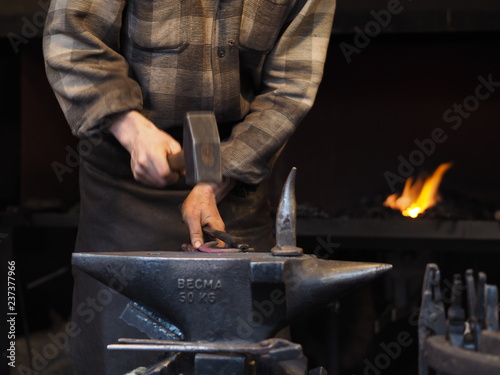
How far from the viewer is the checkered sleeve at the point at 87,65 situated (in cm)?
161

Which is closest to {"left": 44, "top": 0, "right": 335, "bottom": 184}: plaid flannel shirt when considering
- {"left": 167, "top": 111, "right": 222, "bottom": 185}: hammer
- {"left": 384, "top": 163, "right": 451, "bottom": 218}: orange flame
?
{"left": 167, "top": 111, "right": 222, "bottom": 185}: hammer

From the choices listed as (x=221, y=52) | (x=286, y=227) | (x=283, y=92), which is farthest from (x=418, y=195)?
(x=286, y=227)

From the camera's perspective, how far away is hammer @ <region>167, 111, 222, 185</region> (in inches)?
51.4

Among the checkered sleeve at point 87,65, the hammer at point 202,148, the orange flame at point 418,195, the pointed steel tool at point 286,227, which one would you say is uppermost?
the checkered sleeve at point 87,65

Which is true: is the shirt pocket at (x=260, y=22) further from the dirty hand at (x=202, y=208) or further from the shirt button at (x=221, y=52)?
the dirty hand at (x=202, y=208)

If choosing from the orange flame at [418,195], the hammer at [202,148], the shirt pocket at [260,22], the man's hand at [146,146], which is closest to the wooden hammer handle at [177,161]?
the man's hand at [146,146]

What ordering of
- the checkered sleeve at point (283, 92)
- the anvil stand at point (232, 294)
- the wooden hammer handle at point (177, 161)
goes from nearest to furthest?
the anvil stand at point (232, 294)
the wooden hammer handle at point (177, 161)
the checkered sleeve at point (283, 92)

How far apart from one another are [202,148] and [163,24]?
0.50 metres

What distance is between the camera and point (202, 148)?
1307 millimetres

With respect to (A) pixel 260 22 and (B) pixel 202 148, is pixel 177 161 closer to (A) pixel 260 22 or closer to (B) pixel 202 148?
(B) pixel 202 148

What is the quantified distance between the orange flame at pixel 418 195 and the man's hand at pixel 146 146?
153cm

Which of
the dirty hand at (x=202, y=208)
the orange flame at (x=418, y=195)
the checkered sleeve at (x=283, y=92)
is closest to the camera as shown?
the dirty hand at (x=202, y=208)

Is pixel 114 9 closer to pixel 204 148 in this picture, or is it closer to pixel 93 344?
pixel 204 148

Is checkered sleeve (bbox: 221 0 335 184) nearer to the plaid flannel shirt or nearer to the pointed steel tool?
the plaid flannel shirt
